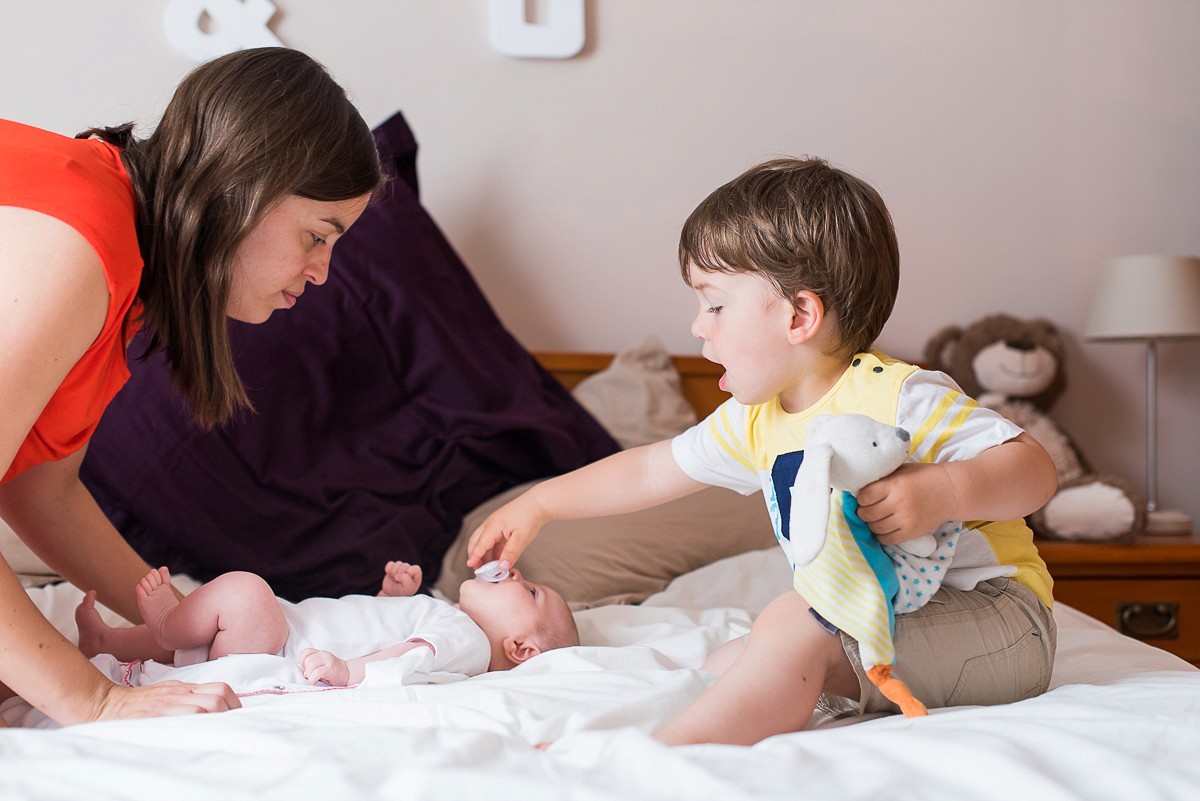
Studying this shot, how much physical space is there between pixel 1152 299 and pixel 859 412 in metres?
1.63

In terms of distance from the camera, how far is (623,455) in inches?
51.3

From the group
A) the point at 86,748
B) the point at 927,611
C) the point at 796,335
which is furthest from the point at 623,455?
the point at 86,748

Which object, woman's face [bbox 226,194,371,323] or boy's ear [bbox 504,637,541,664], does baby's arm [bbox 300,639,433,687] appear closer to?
boy's ear [bbox 504,637,541,664]

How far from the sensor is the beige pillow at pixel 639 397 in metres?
2.14

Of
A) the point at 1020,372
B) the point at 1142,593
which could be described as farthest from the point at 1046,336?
the point at 1142,593

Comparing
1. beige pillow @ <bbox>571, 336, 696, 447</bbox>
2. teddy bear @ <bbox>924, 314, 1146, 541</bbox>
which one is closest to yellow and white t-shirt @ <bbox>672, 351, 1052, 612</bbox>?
beige pillow @ <bbox>571, 336, 696, 447</bbox>

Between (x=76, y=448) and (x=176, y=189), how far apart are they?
0.33 meters

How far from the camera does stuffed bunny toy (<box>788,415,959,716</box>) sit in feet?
2.87

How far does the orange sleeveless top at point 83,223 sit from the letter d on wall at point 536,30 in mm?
1372

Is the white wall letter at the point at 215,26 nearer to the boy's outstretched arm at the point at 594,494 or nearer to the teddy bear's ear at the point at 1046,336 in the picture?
the boy's outstretched arm at the point at 594,494

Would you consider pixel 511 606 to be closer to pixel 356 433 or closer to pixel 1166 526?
pixel 356 433

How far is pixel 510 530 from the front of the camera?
4.26ft

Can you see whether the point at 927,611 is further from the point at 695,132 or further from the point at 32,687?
the point at 695,132

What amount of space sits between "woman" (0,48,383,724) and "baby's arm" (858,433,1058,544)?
0.61 meters
